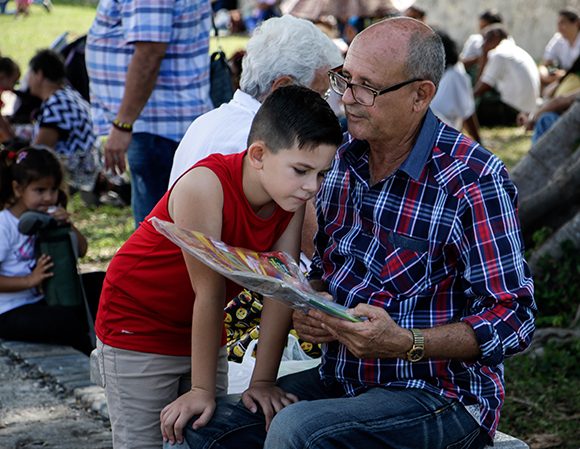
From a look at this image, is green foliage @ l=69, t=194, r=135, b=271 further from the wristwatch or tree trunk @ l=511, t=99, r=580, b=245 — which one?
the wristwatch

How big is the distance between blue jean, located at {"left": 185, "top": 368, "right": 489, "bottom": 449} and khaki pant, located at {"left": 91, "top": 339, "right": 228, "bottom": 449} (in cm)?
21

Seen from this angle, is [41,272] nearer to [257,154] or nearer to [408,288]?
[257,154]

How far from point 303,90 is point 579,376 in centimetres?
292

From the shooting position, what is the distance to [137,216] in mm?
5555

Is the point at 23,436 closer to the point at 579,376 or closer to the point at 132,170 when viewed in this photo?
the point at 132,170

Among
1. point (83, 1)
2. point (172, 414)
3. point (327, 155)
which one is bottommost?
point (83, 1)

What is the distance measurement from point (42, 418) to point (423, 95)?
2.47 m

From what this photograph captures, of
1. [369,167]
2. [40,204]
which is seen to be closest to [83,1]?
[40,204]

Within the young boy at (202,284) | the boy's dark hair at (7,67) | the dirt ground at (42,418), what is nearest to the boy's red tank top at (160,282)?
the young boy at (202,284)

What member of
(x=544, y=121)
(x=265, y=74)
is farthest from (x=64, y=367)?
(x=544, y=121)

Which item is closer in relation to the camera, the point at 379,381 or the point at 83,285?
the point at 379,381

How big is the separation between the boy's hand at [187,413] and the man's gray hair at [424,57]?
109 cm

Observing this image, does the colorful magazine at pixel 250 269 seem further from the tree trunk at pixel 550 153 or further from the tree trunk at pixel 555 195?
the tree trunk at pixel 550 153

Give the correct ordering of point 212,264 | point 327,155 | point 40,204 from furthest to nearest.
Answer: point 40,204 → point 327,155 → point 212,264
